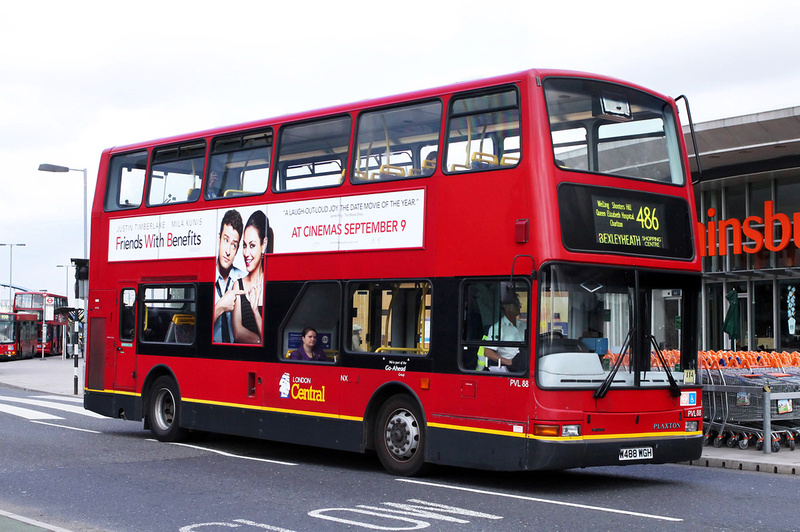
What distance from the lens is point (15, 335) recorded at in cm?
5738

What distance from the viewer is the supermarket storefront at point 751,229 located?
26.7 m

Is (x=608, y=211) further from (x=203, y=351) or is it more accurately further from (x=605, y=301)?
(x=203, y=351)

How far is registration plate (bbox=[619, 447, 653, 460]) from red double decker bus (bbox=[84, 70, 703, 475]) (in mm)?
19

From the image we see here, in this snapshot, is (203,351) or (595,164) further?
(203,351)

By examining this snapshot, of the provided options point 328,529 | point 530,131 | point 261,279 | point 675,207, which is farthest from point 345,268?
point 328,529

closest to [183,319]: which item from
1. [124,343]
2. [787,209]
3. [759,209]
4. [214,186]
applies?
[124,343]

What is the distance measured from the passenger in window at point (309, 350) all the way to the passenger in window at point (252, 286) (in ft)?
2.73

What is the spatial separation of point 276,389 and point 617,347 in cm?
481

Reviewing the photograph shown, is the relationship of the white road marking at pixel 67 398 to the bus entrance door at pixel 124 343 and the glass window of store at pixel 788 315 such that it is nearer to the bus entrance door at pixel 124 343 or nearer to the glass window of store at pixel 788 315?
the bus entrance door at pixel 124 343

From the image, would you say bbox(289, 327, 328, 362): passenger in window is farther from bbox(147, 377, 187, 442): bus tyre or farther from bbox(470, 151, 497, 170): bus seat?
bbox(470, 151, 497, 170): bus seat

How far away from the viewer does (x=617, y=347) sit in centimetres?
1077

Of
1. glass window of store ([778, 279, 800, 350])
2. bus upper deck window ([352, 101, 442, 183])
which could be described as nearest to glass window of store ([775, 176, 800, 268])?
glass window of store ([778, 279, 800, 350])

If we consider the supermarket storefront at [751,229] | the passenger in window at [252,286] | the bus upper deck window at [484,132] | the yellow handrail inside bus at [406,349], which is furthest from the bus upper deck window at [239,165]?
the supermarket storefront at [751,229]

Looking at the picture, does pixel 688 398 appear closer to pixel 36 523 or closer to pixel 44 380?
pixel 36 523
